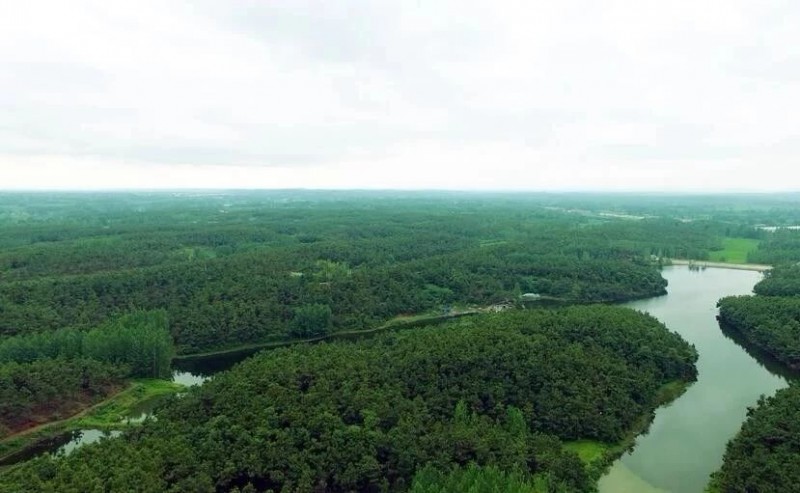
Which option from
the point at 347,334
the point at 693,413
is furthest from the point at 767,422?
the point at 347,334

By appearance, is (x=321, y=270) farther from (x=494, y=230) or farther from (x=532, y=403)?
(x=494, y=230)

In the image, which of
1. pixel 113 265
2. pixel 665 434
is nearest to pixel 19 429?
pixel 665 434

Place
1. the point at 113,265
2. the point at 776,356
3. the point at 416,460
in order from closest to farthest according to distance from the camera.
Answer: the point at 416,460
the point at 776,356
the point at 113,265

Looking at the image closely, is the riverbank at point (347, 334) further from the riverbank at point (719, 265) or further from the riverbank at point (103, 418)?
the riverbank at point (719, 265)

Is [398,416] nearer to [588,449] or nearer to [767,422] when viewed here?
[588,449]

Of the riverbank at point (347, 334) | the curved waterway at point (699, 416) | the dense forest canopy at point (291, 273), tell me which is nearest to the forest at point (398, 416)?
the curved waterway at point (699, 416)

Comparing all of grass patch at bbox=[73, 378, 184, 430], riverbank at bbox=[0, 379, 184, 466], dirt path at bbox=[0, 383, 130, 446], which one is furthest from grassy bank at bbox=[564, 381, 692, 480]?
dirt path at bbox=[0, 383, 130, 446]

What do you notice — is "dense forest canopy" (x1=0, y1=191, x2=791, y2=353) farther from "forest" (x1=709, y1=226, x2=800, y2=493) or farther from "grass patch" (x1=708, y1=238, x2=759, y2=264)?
"forest" (x1=709, y1=226, x2=800, y2=493)
